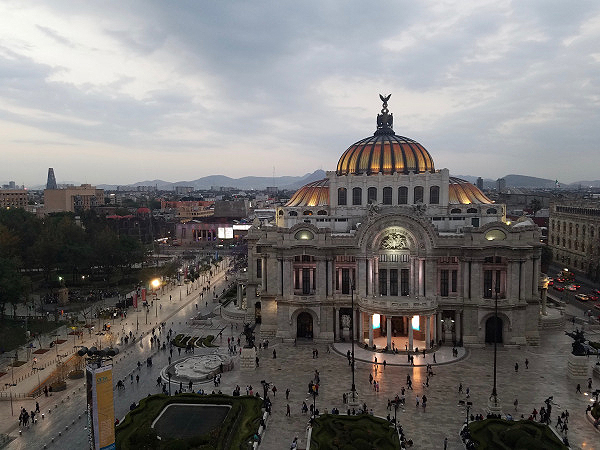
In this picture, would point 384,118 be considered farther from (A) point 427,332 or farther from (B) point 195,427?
(B) point 195,427

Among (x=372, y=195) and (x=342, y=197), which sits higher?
(x=372, y=195)

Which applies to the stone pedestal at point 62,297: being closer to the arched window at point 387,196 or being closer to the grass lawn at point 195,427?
the grass lawn at point 195,427

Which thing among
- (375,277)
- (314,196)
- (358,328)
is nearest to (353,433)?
(358,328)

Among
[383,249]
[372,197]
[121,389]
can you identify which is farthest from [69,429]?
[372,197]

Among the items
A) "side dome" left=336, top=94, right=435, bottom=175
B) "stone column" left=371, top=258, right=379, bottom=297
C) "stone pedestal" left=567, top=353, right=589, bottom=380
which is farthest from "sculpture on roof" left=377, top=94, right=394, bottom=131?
"stone pedestal" left=567, top=353, right=589, bottom=380

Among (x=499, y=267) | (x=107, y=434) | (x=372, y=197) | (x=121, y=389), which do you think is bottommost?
(x=121, y=389)

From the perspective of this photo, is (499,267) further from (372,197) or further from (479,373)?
(372,197)
